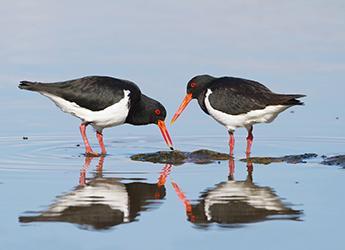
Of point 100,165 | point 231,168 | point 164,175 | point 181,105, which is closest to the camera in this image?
point 164,175

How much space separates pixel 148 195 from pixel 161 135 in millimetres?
4268

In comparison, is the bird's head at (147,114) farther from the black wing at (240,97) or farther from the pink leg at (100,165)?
the pink leg at (100,165)

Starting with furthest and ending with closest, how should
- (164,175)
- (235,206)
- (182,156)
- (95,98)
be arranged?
(95,98), (182,156), (164,175), (235,206)

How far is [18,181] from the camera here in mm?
9344

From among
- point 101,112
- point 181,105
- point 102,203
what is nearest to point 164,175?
point 102,203

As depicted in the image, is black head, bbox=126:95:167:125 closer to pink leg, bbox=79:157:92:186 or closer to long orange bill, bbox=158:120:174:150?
long orange bill, bbox=158:120:174:150

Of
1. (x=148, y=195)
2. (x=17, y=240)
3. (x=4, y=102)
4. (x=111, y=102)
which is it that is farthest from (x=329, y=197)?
(x=4, y=102)

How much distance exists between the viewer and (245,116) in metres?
11.7

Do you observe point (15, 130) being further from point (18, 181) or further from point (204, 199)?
point (204, 199)

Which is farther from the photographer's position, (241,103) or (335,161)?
(241,103)

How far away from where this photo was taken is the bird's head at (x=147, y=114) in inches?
485

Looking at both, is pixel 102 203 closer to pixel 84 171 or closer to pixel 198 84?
pixel 84 171

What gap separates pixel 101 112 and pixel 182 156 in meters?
1.44

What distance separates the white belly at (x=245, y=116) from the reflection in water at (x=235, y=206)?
2.33 m
